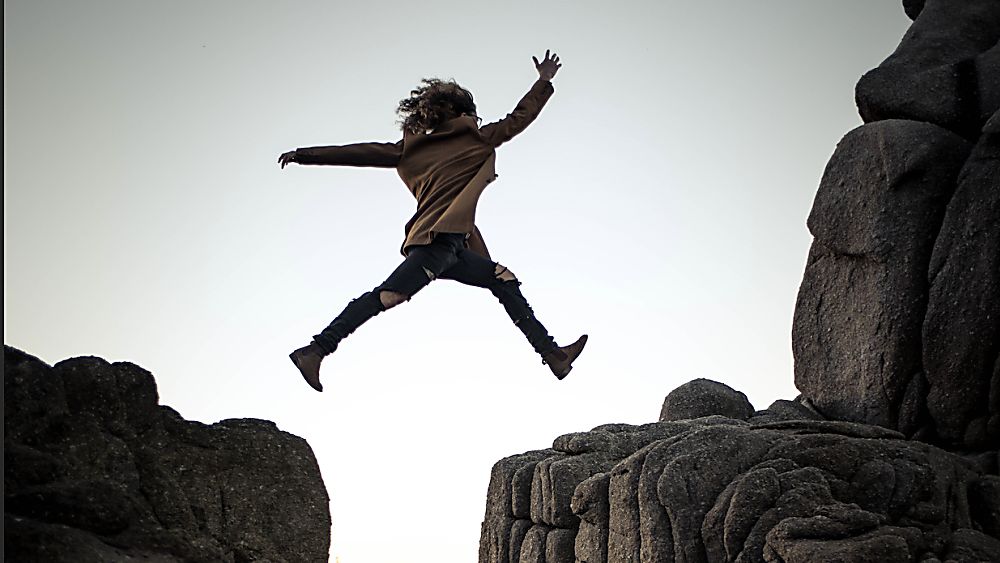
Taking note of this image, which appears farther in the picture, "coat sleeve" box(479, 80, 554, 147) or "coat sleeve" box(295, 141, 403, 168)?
"coat sleeve" box(479, 80, 554, 147)

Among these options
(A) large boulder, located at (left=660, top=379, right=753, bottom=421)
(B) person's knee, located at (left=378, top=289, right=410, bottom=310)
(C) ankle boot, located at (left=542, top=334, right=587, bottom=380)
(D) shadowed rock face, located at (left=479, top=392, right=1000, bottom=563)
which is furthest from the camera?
(A) large boulder, located at (left=660, top=379, right=753, bottom=421)

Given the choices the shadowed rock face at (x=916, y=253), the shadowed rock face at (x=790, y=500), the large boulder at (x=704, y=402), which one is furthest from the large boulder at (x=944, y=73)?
the shadowed rock face at (x=790, y=500)

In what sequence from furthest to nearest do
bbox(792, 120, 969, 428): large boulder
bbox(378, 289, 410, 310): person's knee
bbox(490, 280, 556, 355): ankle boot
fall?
bbox(792, 120, 969, 428): large boulder, bbox(490, 280, 556, 355): ankle boot, bbox(378, 289, 410, 310): person's knee

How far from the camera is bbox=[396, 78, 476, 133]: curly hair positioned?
9.97 meters

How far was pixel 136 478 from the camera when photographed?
557cm

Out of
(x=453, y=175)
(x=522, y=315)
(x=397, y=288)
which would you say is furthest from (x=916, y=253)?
(x=397, y=288)

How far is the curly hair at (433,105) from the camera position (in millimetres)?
9969

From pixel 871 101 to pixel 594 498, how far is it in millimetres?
5927

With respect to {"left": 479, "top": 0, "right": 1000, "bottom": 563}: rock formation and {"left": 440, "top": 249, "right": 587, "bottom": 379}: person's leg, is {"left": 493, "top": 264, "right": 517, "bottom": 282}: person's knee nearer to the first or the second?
{"left": 440, "top": 249, "right": 587, "bottom": 379}: person's leg

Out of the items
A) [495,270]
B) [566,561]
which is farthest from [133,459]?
[566,561]

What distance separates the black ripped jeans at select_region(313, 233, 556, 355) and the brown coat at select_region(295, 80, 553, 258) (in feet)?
0.57

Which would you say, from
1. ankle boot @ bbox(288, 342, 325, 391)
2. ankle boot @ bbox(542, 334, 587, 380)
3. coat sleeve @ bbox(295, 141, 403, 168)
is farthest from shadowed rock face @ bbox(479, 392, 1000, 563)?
coat sleeve @ bbox(295, 141, 403, 168)

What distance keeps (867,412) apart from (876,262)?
1.60 metres

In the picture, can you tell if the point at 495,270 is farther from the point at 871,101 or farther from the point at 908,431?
the point at 871,101
